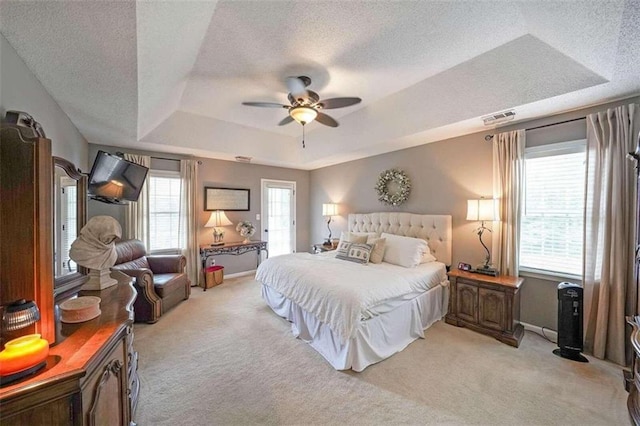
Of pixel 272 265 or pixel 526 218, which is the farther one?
pixel 272 265

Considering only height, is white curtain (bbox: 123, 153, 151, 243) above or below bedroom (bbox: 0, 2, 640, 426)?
below

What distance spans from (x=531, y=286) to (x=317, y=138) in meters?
4.14

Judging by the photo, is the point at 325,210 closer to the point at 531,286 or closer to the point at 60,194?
the point at 531,286

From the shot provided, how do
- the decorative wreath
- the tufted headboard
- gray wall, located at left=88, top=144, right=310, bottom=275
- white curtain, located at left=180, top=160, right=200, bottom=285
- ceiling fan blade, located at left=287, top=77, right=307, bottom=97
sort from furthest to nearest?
gray wall, located at left=88, top=144, right=310, bottom=275 < white curtain, located at left=180, top=160, right=200, bottom=285 < the decorative wreath < the tufted headboard < ceiling fan blade, located at left=287, top=77, right=307, bottom=97

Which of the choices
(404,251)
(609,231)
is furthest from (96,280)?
(609,231)

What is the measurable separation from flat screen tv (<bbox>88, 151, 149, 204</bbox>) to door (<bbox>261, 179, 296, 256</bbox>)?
3.09 m

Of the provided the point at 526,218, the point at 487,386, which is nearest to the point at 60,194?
the point at 487,386

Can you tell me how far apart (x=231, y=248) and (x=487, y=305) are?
14.1 feet

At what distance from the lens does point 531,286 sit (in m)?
3.13

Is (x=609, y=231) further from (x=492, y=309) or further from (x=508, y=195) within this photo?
(x=492, y=309)

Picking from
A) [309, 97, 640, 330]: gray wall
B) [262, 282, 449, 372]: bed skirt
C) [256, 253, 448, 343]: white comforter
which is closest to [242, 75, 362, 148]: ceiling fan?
[256, 253, 448, 343]: white comforter

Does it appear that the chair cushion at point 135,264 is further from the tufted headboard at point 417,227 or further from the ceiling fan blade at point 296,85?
the tufted headboard at point 417,227

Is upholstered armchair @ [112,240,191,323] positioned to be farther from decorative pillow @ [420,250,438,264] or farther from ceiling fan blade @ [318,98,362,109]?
decorative pillow @ [420,250,438,264]

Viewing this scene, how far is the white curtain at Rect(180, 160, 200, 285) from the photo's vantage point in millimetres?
4848
